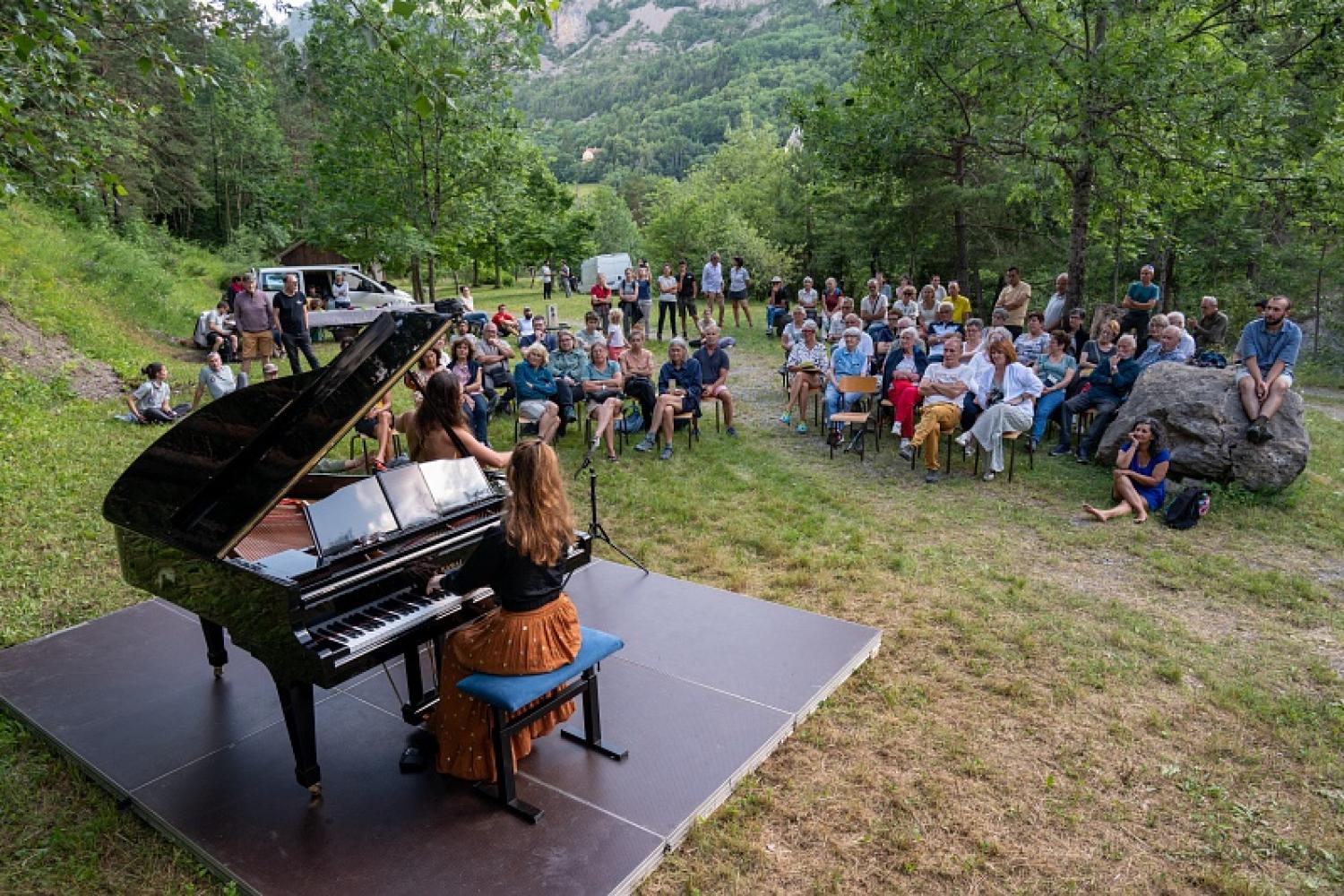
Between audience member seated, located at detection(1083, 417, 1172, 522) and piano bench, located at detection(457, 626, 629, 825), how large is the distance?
5391 millimetres

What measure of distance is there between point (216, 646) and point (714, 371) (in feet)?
21.8

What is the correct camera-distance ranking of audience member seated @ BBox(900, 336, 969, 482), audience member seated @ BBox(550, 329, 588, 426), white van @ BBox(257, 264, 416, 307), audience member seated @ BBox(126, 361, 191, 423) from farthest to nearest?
1. white van @ BBox(257, 264, 416, 307)
2. audience member seated @ BBox(126, 361, 191, 423)
3. audience member seated @ BBox(550, 329, 588, 426)
4. audience member seated @ BBox(900, 336, 969, 482)

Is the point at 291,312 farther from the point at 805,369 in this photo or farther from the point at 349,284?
the point at 805,369

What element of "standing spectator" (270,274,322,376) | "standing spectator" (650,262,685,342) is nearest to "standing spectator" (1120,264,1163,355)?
"standing spectator" (650,262,685,342)

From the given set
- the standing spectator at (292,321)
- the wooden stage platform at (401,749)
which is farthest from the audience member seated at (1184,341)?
the standing spectator at (292,321)

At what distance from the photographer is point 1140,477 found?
24.0 ft

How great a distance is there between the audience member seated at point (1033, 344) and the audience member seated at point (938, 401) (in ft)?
3.83

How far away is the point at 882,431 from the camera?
33.2 feet

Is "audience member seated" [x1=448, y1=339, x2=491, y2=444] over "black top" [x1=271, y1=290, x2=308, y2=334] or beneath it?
beneath

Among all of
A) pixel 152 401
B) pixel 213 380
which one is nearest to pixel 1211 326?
pixel 213 380

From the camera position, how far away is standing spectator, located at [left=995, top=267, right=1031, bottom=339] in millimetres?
11508

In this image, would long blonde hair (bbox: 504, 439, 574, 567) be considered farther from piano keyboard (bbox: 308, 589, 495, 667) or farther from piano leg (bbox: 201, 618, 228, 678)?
piano leg (bbox: 201, 618, 228, 678)

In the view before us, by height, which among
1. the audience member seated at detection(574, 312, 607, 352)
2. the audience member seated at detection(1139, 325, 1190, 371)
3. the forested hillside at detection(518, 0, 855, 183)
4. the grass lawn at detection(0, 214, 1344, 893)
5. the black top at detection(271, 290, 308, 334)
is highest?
the forested hillside at detection(518, 0, 855, 183)

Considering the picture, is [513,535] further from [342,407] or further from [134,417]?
[134,417]
